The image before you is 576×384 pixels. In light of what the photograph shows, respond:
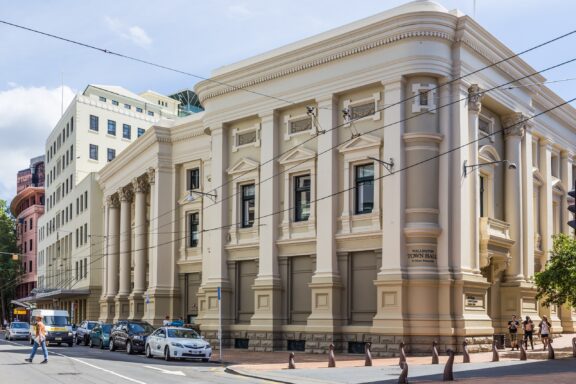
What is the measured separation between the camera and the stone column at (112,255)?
56878 millimetres

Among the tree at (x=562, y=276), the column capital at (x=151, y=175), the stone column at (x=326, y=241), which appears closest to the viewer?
the tree at (x=562, y=276)

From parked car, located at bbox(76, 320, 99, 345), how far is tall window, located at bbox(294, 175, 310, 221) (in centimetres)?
1553

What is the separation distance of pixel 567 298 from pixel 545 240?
401 inches

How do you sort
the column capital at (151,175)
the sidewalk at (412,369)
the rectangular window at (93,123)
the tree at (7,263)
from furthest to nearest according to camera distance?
1. the tree at (7,263)
2. the rectangular window at (93,123)
3. the column capital at (151,175)
4. the sidewalk at (412,369)

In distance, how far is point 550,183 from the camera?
4212 cm

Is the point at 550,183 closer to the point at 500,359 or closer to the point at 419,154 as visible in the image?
the point at 419,154

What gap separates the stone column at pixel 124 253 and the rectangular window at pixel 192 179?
9346mm

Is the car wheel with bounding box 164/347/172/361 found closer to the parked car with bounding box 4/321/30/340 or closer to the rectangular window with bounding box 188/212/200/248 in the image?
the rectangular window with bounding box 188/212/200/248

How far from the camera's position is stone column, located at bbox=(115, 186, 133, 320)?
53906mm

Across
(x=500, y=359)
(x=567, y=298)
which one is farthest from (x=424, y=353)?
(x=567, y=298)

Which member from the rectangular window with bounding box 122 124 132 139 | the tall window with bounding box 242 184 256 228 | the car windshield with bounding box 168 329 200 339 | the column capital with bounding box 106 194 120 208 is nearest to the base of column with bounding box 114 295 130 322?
the column capital with bounding box 106 194 120 208

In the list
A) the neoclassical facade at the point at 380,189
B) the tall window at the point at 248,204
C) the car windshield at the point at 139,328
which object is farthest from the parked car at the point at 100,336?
the tall window at the point at 248,204

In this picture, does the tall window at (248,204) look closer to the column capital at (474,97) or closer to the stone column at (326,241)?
the stone column at (326,241)

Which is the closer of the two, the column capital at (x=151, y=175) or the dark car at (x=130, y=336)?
the dark car at (x=130, y=336)
